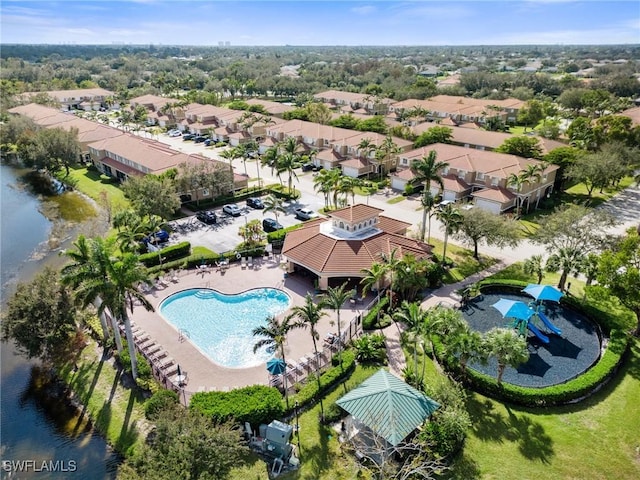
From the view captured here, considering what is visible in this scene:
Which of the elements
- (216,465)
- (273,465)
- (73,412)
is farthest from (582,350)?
(73,412)

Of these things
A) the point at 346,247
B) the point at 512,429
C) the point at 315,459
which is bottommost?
the point at 315,459

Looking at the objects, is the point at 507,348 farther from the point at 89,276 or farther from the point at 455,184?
the point at 455,184

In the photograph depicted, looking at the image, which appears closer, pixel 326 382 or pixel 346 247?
pixel 326 382

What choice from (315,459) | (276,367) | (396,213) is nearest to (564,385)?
(315,459)

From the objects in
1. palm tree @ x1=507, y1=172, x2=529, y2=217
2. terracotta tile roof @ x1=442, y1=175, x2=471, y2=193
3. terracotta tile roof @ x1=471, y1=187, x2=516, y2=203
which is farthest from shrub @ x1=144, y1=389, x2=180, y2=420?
terracotta tile roof @ x1=442, y1=175, x2=471, y2=193

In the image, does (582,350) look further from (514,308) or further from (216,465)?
(216,465)

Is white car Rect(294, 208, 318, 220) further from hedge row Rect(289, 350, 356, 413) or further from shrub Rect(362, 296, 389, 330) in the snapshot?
hedge row Rect(289, 350, 356, 413)
